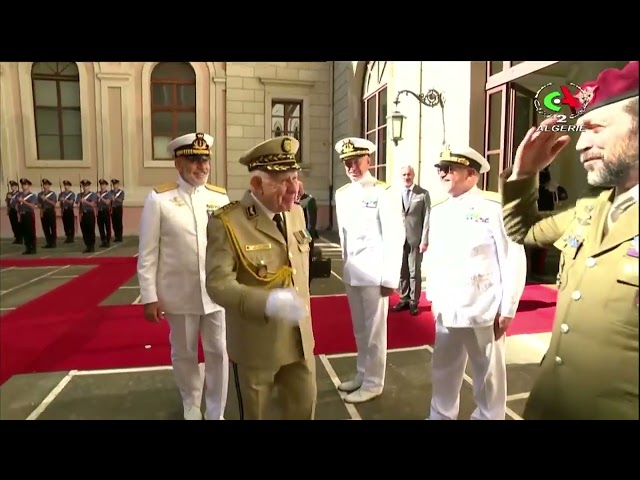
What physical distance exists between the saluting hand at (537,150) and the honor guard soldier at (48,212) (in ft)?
6.65

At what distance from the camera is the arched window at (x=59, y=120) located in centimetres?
186

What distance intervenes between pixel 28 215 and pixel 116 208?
51cm

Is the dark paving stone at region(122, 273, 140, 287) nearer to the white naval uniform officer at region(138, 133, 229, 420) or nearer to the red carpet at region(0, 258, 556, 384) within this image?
the red carpet at region(0, 258, 556, 384)

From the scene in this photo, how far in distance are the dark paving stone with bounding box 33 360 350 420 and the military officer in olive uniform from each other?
91 cm

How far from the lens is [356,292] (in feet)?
6.55

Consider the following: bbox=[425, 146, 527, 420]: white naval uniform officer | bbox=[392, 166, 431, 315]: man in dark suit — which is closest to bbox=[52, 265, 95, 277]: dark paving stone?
bbox=[392, 166, 431, 315]: man in dark suit

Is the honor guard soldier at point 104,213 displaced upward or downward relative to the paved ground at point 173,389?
upward

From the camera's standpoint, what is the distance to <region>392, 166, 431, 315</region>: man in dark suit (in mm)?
2398

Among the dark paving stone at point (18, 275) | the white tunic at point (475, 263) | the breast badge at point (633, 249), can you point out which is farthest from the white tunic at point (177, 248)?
the breast badge at point (633, 249)

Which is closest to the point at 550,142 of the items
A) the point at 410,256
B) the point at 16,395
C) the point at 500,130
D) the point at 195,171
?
the point at 500,130

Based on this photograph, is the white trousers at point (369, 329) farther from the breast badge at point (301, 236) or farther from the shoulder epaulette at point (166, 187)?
the shoulder epaulette at point (166, 187)
